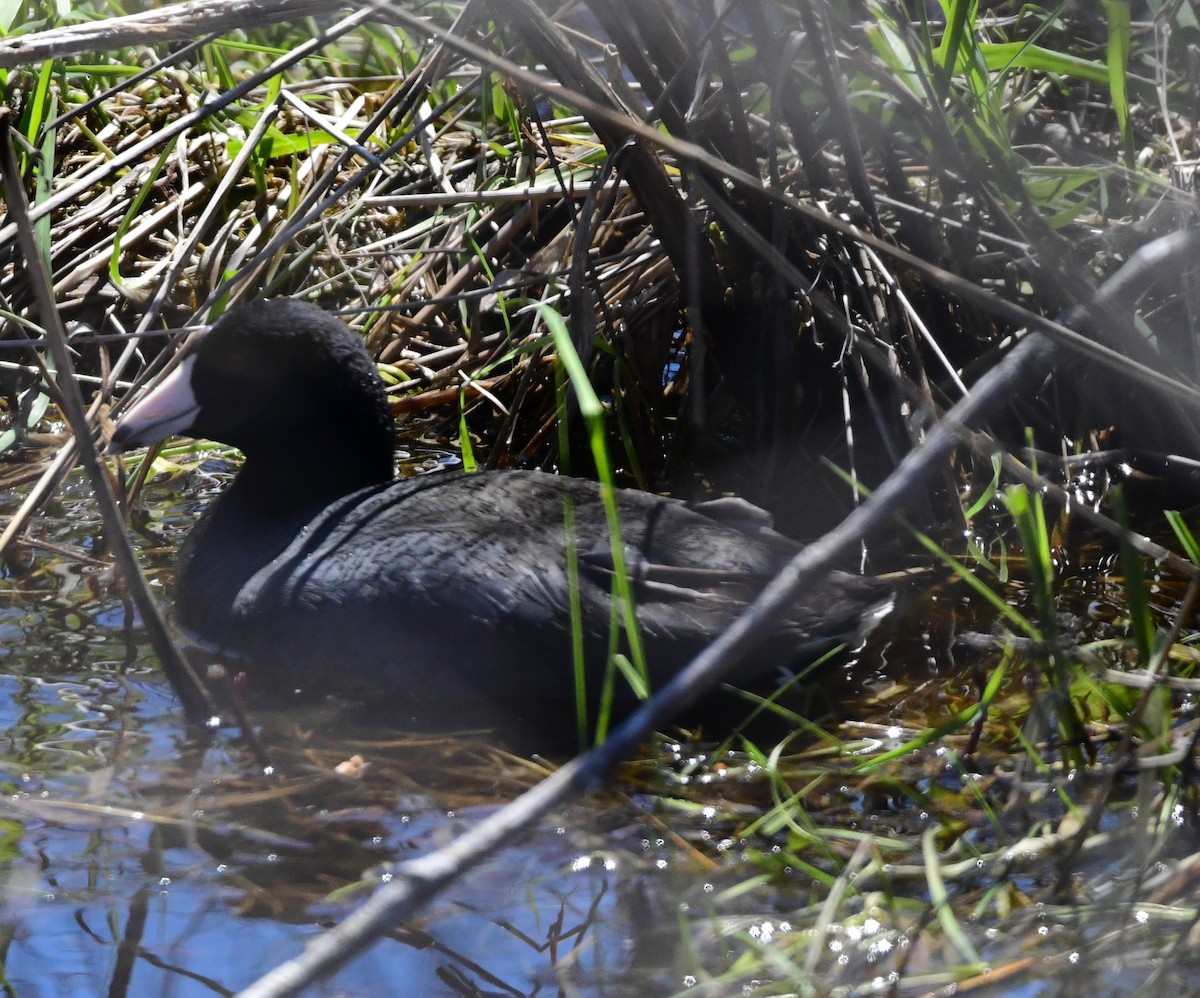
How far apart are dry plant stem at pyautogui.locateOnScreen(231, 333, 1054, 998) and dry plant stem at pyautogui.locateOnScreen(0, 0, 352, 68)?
1134 mm

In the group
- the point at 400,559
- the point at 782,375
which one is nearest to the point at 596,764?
the point at 400,559

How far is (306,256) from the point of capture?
12.0ft

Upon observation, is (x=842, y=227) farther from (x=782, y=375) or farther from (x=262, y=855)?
(x=782, y=375)

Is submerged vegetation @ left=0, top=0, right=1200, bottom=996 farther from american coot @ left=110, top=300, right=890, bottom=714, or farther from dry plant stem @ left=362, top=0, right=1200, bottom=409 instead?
american coot @ left=110, top=300, right=890, bottom=714

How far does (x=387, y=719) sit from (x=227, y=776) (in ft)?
1.22

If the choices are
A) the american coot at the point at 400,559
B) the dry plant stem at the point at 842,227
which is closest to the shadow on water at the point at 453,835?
the american coot at the point at 400,559

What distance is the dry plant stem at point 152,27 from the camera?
168 centimetres

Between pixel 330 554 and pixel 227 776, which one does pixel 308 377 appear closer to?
pixel 330 554

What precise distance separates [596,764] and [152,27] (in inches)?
53.2

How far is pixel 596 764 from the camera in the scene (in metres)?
1.06

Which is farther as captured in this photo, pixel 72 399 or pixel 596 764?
pixel 72 399

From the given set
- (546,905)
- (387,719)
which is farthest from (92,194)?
(546,905)

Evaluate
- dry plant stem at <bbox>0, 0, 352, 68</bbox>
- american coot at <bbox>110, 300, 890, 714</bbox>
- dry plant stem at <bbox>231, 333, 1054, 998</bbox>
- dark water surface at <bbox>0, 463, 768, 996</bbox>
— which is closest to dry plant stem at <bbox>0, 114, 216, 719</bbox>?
dry plant stem at <bbox>0, 0, 352, 68</bbox>

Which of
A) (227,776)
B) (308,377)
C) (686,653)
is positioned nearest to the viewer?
(227,776)
